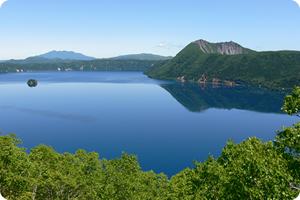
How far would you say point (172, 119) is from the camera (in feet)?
387

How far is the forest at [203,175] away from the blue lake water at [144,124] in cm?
3676

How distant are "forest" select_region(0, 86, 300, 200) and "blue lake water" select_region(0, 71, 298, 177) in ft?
121

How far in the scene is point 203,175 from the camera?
2459 centimetres

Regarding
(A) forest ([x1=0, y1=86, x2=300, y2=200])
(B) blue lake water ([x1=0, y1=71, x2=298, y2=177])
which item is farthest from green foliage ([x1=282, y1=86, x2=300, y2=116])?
(B) blue lake water ([x1=0, y1=71, x2=298, y2=177])

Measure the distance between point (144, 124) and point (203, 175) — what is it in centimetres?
8342

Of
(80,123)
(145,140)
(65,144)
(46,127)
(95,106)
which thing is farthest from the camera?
(95,106)

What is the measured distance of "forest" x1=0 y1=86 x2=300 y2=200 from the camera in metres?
15.8

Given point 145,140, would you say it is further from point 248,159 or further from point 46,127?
point 248,159

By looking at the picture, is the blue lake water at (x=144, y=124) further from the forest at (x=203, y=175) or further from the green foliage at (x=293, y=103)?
the green foliage at (x=293, y=103)

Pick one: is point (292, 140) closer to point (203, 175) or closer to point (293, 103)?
point (293, 103)

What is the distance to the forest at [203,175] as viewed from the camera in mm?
15846

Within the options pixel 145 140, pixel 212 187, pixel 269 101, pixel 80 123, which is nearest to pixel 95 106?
pixel 80 123

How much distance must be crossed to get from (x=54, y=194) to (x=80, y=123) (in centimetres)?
7887

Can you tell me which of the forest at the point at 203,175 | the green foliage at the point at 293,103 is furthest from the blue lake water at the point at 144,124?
the green foliage at the point at 293,103
